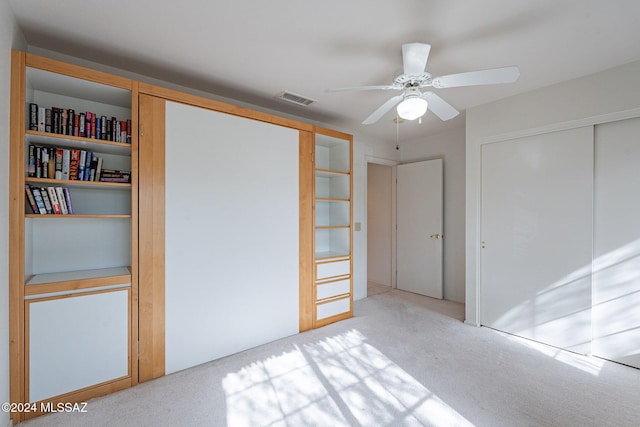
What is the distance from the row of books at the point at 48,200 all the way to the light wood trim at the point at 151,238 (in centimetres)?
44

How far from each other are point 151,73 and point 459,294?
15.0 feet

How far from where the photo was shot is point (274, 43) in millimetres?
2006

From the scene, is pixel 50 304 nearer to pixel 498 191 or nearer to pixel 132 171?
pixel 132 171

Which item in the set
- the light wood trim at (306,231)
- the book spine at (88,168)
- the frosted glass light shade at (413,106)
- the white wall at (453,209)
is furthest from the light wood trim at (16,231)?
the white wall at (453,209)

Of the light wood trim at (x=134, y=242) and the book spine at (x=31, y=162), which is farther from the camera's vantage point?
the light wood trim at (x=134, y=242)

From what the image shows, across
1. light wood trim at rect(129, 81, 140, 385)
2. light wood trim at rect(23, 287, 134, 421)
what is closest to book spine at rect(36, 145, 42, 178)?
light wood trim at rect(129, 81, 140, 385)

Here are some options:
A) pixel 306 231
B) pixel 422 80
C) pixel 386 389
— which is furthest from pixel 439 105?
pixel 386 389

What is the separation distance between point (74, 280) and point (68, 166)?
31.0 inches

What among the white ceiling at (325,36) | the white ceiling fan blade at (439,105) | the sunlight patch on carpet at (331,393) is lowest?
the sunlight patch on carpet at (331,393)

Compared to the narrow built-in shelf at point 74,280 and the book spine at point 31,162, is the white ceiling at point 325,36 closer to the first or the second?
the book spine at point 31,162

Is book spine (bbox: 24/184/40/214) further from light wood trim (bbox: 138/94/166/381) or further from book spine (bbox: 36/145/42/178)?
light wood trim (bbox: 138/94/166/381)

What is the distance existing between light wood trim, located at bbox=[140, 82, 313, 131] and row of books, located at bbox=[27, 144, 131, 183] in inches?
25.0

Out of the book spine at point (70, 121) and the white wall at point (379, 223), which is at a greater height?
the book spine at point (70, 121)

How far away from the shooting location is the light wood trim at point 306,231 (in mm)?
3004
